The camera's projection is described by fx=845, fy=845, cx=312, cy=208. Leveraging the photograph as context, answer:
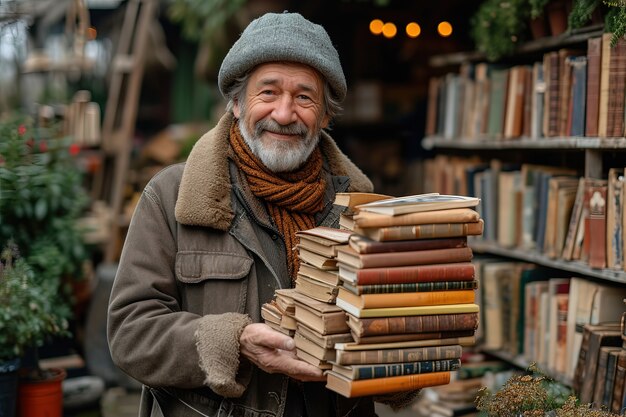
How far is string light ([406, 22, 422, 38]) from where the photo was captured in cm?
923

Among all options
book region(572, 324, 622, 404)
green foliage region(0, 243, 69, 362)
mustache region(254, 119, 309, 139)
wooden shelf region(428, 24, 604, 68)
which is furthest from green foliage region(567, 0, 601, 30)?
green foliage region(0, 243, 69, 362)

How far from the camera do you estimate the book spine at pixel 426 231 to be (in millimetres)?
2402

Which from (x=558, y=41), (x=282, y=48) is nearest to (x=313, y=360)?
(x=282, y=48)

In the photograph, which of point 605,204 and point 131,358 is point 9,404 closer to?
point 131,358

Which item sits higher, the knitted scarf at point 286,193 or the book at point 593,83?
the book at point 593,83

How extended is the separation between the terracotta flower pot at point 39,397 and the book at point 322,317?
3.04 meters

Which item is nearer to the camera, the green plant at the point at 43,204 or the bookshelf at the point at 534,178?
the bookshelf at the point at 534,178

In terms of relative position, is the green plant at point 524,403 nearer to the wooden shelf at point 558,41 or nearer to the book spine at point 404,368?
the book spine at point 404,368

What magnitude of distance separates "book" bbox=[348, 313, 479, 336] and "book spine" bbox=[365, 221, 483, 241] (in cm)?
24

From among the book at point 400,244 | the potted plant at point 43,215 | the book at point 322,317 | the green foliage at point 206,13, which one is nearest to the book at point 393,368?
the book at point 322,317

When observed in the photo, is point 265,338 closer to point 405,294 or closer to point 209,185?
point 405,294

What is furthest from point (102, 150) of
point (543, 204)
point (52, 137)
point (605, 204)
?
point (605, 204)

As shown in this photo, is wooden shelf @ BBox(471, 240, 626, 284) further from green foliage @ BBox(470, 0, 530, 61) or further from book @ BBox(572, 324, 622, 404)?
green foliage @ BBox(470, 0, 530, 61)

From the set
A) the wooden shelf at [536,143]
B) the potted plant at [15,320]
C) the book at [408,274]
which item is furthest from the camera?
the potted plant at [15,320]
